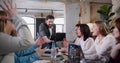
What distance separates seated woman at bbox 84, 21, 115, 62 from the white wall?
1853 millimetres

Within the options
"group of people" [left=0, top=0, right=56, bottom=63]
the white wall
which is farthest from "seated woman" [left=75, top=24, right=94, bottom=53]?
the white wall

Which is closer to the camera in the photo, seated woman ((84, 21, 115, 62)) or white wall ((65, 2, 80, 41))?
seated woman ((84, 21, 115, 62))

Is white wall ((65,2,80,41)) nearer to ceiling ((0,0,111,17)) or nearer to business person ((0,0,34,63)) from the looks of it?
ceiling ((0,0,111,17))

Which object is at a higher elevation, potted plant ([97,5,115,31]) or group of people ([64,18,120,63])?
potted plant ([97,5,115,31])

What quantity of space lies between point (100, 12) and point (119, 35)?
3.40 metres

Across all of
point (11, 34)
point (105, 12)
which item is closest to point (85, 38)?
point (11, 34)

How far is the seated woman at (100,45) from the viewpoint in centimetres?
227

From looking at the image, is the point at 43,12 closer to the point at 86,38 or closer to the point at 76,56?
the point at 86,38

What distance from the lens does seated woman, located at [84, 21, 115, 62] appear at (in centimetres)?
227

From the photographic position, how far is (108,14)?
4.80m

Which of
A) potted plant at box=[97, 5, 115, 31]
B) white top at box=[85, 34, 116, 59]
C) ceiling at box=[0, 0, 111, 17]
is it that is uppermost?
ceiling at box=[0, 0, 111, 17]

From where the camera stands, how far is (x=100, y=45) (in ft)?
7.97

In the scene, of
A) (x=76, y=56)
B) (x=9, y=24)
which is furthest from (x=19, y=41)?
(x=76, y=56)

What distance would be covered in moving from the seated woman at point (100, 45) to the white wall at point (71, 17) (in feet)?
6.08
